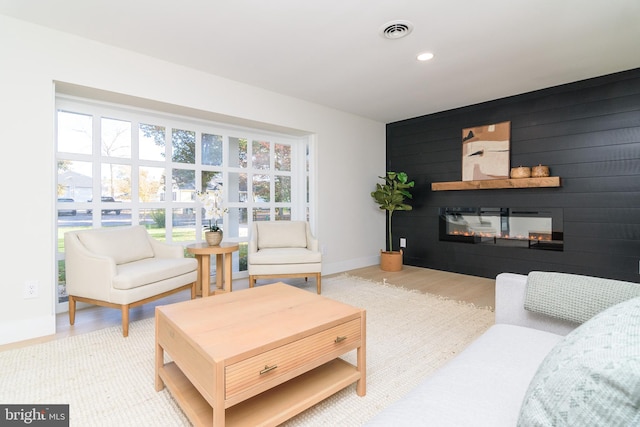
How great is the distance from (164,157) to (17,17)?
1.46m

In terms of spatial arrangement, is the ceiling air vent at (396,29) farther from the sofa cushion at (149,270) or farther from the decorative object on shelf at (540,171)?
the sofa cushion at (149,270)

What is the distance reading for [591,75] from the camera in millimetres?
3207

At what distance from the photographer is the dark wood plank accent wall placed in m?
3.12

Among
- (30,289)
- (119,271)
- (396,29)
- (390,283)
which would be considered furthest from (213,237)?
(396,29)

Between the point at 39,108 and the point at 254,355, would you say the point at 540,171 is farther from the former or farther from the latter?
the point at 39,108

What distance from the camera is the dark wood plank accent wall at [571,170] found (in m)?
3.12

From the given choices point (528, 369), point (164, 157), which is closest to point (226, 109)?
point (164, 157)

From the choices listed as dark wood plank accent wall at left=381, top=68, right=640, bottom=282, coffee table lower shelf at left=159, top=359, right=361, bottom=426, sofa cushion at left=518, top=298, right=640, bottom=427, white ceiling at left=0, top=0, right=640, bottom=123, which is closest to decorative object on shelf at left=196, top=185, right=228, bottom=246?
white ceiling at left=0, top=0, right=640, bottom=123

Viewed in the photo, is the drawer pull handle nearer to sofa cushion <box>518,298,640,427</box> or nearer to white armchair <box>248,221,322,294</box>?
sofa cushion <box>518,298,640,427</box>

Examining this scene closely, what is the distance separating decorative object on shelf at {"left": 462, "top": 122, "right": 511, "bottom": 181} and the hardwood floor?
4.39 ft

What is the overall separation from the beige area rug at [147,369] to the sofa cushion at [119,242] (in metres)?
0.60

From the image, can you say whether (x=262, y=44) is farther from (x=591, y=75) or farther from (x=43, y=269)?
(x=591, y=75)

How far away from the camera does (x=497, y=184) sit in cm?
387

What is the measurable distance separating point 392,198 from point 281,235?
1.79 m
